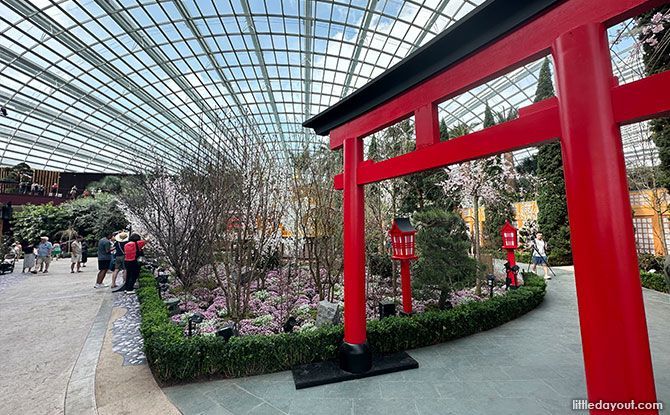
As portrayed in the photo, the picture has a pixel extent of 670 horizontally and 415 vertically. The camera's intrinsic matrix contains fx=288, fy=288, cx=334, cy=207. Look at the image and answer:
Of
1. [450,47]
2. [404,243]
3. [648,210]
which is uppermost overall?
[450,47]

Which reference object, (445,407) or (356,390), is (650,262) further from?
(356,390)

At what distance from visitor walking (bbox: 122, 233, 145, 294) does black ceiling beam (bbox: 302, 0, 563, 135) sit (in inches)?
274

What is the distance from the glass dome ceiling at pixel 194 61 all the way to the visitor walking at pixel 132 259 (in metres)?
2.35

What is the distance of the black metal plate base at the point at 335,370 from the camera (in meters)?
3.19

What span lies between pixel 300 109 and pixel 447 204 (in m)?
15.9

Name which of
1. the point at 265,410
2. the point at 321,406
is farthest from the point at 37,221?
Result: the point at 321,406

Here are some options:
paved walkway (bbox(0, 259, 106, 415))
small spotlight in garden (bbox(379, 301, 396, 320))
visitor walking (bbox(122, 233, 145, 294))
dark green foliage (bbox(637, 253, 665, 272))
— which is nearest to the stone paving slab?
paved walkway (bbox(0, 259, 106, 415))

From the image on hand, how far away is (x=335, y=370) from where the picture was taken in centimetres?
340

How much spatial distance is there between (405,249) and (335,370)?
233 centimetres

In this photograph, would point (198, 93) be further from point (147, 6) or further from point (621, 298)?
point (621, 298)

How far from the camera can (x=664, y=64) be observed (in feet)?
19.0

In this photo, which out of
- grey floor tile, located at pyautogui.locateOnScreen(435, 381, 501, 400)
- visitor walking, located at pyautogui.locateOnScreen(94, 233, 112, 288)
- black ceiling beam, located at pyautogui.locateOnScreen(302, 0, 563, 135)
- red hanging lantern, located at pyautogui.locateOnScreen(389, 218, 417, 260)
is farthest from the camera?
visitor walking, located at pyautogui.locateOnScreen(94, 233, 112, 288)

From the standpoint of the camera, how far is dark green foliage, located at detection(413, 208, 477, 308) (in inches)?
209

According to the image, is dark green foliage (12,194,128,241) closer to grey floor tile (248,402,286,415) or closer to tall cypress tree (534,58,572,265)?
grey floor tile (248,402,286,415)
